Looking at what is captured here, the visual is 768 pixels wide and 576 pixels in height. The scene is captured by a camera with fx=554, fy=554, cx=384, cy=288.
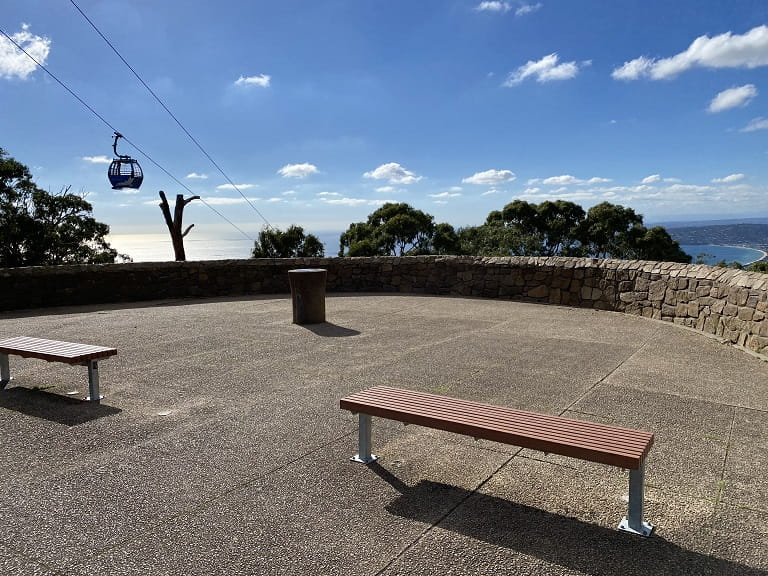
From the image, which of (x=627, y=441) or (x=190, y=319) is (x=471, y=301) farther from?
(x=627, y=441)

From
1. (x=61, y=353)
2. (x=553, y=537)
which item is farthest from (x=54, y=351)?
(x=553, y=537)

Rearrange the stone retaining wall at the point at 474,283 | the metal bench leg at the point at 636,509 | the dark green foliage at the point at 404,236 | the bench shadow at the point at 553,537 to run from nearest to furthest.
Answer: the bench shadow at the point at 553,537, the metal bench leg at the point at 636,509, the stone retaining wall at the point at 474,283, the dark green foliage at the point at 404,236

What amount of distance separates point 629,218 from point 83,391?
24291 millimetres

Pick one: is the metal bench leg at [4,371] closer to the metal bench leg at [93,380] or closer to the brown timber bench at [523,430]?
the metal bench leg at [93,380]

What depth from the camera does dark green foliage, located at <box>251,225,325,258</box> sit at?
24.9 metres

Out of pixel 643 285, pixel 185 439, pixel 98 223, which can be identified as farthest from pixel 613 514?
pixel 98 223

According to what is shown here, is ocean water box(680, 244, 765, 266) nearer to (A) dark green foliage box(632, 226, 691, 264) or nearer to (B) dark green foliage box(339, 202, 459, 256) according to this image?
(A) dark green foliage box(632, 226, 691, 264)

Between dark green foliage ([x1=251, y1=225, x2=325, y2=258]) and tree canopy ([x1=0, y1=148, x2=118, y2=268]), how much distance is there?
7422 millimetres

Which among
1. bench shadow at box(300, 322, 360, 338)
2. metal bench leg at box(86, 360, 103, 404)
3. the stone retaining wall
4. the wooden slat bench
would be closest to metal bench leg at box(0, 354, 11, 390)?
the wooden slat bench

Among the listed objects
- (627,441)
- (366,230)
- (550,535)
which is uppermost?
(366,230)

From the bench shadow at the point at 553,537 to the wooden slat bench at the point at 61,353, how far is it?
2879 mm

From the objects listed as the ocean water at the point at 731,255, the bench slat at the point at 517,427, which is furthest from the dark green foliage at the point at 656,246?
the bench slat at the point at 517,427

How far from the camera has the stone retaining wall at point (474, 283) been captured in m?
6.93

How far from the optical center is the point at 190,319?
28.5ft
